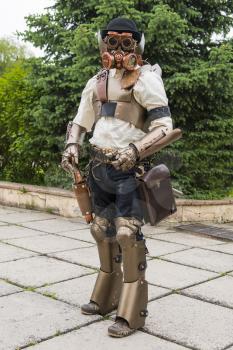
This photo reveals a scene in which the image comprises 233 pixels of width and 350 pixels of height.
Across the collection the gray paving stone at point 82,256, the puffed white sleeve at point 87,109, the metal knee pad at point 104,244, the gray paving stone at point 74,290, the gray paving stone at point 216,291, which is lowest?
the gray paving stone at point 82,256

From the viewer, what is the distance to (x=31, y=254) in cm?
507

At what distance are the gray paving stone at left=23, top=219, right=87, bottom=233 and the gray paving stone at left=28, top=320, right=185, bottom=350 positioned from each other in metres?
3.32

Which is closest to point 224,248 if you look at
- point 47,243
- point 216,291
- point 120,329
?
point 216,291

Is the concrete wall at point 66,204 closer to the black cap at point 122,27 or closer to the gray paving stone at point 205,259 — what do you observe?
the gray paving stone at point 205,259

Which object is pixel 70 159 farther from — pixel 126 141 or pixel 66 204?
pixel 66 204

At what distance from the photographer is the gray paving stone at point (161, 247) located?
5.34m

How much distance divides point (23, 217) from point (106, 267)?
13.5 ft

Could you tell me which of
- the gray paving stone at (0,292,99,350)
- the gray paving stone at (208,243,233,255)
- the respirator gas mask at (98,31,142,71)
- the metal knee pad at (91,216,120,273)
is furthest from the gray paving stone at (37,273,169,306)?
the respirator gas mask at (98,31,142,71)

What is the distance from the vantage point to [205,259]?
16.7 ft

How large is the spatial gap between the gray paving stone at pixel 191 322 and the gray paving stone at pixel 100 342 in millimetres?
106

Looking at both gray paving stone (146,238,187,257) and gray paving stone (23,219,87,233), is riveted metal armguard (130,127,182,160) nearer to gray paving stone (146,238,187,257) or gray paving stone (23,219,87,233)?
gray paving stone (146,238,187,257)

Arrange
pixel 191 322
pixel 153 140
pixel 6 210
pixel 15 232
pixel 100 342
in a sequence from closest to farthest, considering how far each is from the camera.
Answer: pixel 100 342
pixel 153 140
pixel 191 322
pixel 15 232
pixel 6 210

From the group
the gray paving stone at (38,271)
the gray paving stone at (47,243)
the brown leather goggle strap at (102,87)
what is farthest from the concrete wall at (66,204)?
the brown leather goggle strap at (102,87)

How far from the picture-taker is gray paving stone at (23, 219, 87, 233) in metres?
6.47
